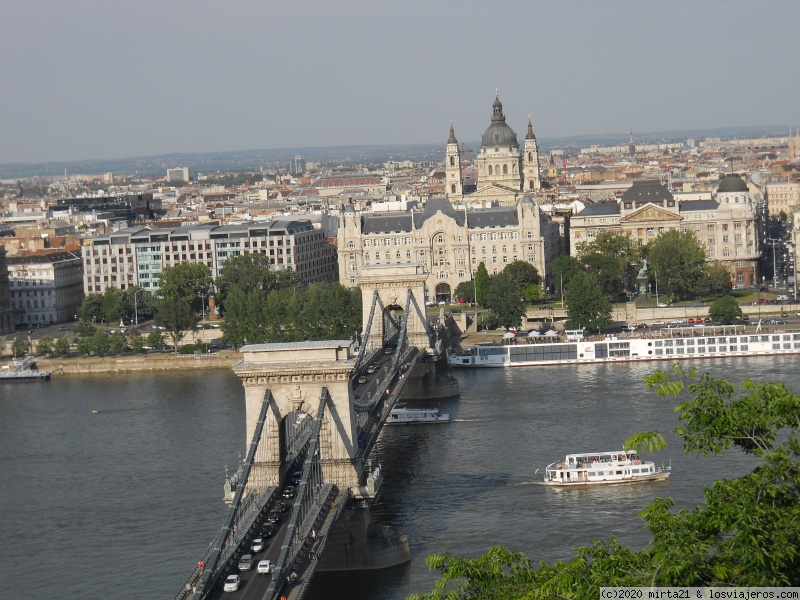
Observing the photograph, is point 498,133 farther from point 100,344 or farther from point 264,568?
point 264,568

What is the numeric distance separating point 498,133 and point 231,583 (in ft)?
197

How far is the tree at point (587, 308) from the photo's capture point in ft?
153

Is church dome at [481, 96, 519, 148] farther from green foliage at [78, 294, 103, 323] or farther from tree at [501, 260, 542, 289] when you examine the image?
green foliage at [78, 294, 103, 323]

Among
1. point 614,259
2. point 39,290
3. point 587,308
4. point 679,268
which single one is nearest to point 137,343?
point 39,290

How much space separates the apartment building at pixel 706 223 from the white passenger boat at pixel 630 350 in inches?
605

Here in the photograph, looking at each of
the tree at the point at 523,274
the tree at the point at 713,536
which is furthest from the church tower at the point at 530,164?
the tree at the point at 713,536

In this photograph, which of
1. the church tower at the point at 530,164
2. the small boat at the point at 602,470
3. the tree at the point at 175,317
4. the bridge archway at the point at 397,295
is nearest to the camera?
the small boat at the point at 602,470

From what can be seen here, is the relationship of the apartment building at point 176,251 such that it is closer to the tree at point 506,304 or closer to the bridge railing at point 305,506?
the tree at point 506,304

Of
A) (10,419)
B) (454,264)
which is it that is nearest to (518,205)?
(454,264)

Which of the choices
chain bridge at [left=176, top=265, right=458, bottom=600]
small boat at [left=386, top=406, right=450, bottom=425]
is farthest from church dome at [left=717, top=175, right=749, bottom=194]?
chain bridge at [left=176, top=265, right=458, bottom=600]

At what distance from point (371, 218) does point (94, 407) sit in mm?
23215

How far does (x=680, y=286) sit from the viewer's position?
5200 centimetres

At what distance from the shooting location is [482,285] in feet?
175

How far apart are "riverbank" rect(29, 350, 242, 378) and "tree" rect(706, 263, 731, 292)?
1664 centimetres
